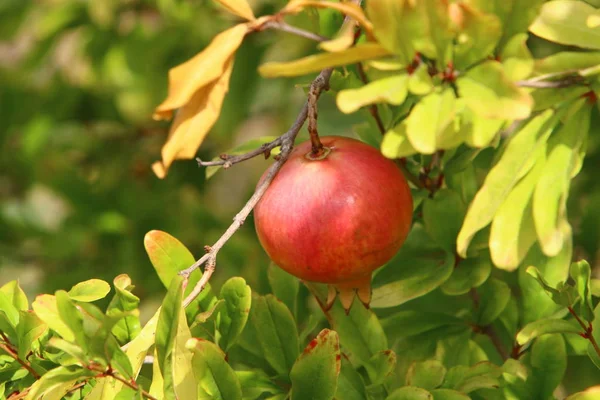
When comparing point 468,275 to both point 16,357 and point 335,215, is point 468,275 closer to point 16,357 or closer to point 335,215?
point 335,215

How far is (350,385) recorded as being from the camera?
2.59 feet

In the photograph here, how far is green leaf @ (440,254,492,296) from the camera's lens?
0.86 meters

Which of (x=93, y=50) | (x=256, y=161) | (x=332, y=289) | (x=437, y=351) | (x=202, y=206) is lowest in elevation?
(x=256, y=161)

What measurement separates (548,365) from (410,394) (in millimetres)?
150

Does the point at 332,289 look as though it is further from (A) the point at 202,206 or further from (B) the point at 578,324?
(A) the point at 202,206

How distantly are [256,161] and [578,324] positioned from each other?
1.68 metres

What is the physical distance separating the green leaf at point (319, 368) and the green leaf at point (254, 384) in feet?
0.22

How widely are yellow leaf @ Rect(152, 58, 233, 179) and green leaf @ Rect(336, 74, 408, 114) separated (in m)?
0.11

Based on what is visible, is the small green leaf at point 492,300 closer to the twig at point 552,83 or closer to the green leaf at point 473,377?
the green leaf at point 473,377

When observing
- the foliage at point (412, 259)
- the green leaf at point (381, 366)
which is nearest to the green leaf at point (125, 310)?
the foliage at point (412, 259)

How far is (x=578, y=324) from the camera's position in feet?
2.55

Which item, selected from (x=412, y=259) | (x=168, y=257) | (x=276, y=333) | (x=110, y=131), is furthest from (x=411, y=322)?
(x=110, y=131)

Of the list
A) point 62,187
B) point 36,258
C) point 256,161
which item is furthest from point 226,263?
point 256,161

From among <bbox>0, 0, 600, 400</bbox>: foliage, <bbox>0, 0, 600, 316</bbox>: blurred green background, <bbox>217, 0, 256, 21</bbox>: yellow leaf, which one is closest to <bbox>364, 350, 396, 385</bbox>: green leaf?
Answer: <bbox>0, 0, 600, 400</bbox>: foliage
